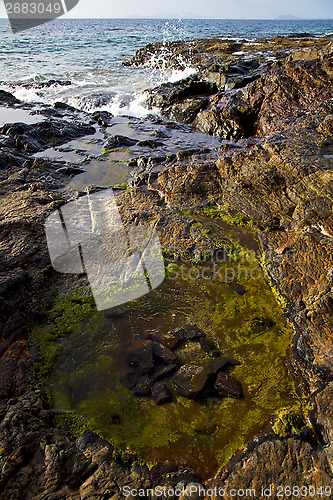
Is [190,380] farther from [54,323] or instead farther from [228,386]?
[54,323]

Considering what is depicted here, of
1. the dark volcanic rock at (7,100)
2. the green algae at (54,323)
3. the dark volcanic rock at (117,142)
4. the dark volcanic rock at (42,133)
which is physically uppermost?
the dark volcanic rock at (7,100)

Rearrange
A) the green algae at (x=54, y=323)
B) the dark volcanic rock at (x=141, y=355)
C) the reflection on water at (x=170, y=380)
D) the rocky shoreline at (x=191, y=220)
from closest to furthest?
the rocky shoreline at (x=191, y=220)
the reflection on water at (x=170, y=380)
the dark volcanic rock at (x=141, y=355)
the green algae at (x=54, y=323)

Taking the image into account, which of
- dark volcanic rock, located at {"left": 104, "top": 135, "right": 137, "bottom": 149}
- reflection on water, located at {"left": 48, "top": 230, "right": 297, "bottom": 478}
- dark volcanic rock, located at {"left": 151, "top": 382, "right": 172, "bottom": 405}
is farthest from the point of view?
dark volcanic rock, located at {"left": 104, "top": 135, "right": 137, "bottom": 149}

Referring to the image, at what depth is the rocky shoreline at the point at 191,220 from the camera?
2328 millimetres

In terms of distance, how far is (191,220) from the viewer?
17.1 feet

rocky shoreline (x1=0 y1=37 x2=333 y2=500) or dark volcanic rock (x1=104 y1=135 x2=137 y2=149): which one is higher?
dark volcanic rock (x1=104 y1=135 x2=137 y2=149)

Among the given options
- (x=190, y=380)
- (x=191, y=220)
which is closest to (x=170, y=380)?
(x=190, y=380)

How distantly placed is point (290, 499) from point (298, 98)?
929 cm

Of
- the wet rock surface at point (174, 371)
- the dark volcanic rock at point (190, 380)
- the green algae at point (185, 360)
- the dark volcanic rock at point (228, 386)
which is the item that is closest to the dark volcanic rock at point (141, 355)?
the wet rock surface at point (174, 371)

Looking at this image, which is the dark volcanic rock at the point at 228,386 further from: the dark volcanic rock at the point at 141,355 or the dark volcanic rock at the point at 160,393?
the dark volcanic rock at the point at 141,355

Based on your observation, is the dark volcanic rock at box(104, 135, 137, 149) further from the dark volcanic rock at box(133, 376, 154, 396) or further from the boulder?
the dark volcanic rock at box(133, 376, 154, 396)

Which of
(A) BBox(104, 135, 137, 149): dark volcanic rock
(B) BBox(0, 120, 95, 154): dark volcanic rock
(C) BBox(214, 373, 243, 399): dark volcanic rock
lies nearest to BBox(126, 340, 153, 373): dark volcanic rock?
(C) BBox(214, 373, 243, 399): dark volcanic rock

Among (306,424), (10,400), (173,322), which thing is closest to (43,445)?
(10,400)

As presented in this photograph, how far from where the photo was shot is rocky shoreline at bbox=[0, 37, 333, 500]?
7.64ft
